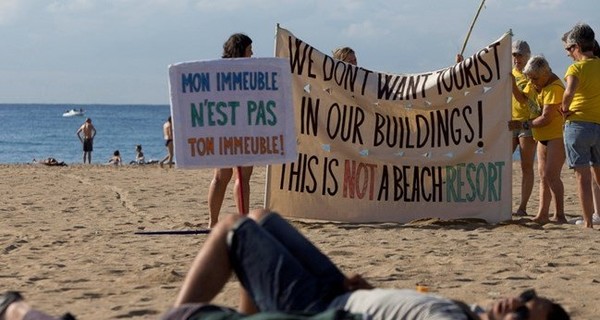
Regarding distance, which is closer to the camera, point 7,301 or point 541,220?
point 7,301

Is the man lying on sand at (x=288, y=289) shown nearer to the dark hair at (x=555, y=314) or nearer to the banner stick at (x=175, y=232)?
the dark hair at (x=555, y=314)

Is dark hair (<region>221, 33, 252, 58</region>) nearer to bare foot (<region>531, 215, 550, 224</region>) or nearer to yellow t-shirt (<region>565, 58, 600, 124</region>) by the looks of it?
yellow t-shirt (<region>565, 58, 600, 124</region>)

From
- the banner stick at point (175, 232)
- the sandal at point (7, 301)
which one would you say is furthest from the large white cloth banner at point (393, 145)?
the sandal at point (7, 301)

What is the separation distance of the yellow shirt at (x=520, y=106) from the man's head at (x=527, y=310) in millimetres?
6352

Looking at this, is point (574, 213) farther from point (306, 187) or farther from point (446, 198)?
point (306, 187)

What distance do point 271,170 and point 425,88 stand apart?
155 cm

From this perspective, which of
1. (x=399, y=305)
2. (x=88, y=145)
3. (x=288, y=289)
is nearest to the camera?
(x=399, y=305)

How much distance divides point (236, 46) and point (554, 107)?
9.38ft

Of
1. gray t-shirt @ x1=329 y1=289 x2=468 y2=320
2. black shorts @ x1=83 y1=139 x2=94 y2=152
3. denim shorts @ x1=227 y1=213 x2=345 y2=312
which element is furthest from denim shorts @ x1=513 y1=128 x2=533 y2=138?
black shorts @ x1=83 y1=139 x2=94 y2=152

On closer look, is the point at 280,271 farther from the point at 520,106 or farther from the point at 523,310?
the point at 520,106

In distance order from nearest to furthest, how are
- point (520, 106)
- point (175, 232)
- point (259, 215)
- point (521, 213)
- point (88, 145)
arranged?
point (259, 215) < point (175, 232) < point (520, 106) < point (521, 213) < point (88, 145)

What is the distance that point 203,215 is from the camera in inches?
464

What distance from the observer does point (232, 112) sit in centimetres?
848

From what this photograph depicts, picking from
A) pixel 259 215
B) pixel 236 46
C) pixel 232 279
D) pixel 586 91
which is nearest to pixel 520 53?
pixel 586 91
